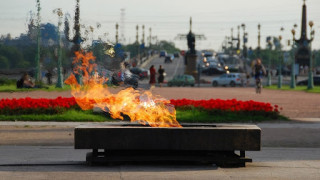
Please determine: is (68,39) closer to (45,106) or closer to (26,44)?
(26,44)

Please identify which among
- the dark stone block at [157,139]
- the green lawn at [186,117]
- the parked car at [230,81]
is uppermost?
the dark stone block at [157,139]

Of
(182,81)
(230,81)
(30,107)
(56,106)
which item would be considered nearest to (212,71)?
(230,81)

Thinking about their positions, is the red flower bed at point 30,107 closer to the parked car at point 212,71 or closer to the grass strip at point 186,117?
the grass strip at point 186,117

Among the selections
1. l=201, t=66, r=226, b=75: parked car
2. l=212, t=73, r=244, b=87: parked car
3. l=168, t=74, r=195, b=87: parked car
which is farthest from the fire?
l=201, t=66, r=226, b=75: parked car

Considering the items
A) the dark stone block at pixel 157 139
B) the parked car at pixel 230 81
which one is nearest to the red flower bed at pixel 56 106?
the dark stone block at pixel 157 139

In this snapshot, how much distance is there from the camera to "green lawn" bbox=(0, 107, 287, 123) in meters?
22.0

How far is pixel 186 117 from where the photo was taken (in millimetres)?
22344

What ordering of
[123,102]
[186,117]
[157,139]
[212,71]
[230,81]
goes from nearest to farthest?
[157,139] → [123,102] → [186,117] → [230,81] → [212,71]

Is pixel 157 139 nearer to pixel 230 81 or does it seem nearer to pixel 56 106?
pixel 56 106

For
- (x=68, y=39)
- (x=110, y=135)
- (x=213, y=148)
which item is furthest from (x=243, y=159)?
(x=68, y=39)

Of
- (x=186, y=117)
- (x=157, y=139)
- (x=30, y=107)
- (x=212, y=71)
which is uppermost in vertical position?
(x=157, y=139)

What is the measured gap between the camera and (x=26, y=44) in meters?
16.3

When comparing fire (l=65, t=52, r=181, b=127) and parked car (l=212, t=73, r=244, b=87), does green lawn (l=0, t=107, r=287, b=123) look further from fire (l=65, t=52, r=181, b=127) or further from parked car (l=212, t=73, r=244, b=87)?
parked car (l=212, t=73, r=244, b=87)

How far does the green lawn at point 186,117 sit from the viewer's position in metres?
22.0
